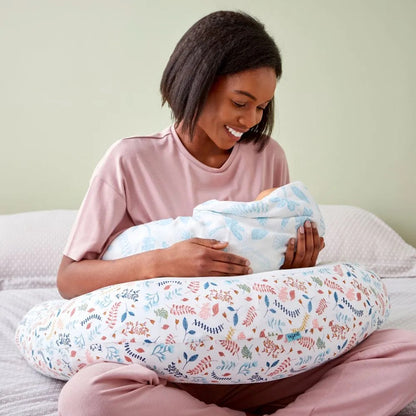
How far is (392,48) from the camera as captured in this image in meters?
2.70

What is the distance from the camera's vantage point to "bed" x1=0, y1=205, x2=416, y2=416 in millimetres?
1976

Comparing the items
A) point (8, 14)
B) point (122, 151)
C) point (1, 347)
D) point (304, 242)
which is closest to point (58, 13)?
point (8, 14)

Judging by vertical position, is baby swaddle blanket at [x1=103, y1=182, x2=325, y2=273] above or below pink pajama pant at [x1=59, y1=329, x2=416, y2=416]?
above

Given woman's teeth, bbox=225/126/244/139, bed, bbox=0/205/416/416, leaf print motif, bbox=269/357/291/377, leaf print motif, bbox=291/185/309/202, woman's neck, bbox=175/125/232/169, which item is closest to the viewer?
leaf print motif, bbox=269/357/291/377

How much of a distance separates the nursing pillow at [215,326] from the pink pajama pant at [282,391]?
0.13 feet

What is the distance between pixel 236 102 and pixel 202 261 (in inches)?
16.7

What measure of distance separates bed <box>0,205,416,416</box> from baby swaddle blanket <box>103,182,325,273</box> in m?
0.59

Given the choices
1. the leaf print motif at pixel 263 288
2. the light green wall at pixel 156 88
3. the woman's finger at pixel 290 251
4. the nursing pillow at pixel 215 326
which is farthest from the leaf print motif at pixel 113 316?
the light green wall at pixel 156 88

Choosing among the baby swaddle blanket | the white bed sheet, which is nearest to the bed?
the white bed sheet

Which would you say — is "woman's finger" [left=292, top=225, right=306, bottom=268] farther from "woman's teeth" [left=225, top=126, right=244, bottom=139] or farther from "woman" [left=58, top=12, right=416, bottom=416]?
"woman's teeth" [left=225, top=126, right=244, bottom=139]

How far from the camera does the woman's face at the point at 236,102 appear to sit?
1421 mm

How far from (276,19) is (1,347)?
1850 millimetres

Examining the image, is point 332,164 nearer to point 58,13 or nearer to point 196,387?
point 58,13

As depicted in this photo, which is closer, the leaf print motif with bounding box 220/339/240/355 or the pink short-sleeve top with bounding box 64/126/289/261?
the leaf print motif with bounding box 220/339/240/355
